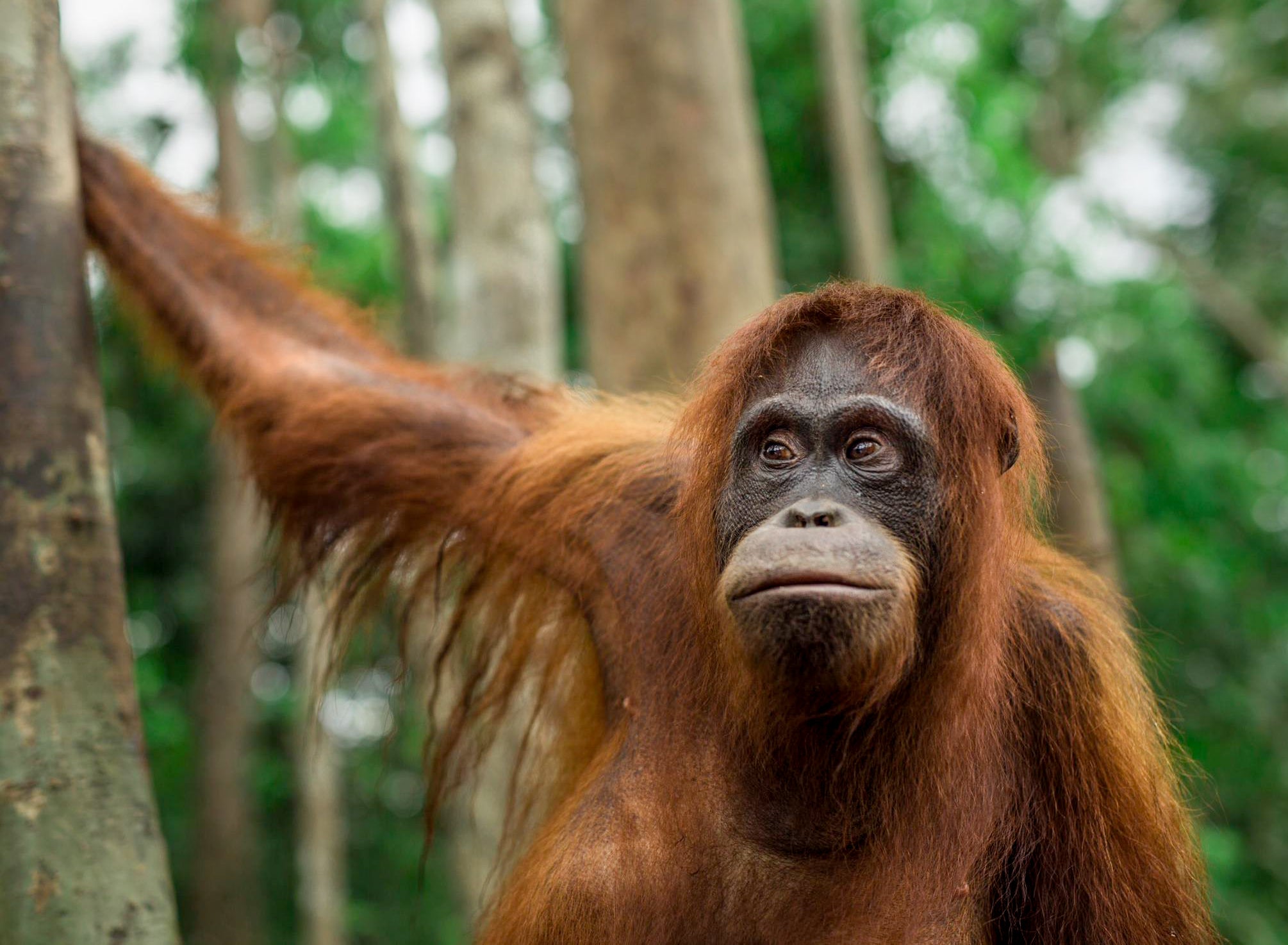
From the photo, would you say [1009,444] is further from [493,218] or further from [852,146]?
[852,146]

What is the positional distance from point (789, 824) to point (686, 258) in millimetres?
3206

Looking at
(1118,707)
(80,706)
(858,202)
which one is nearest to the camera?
(80,706)

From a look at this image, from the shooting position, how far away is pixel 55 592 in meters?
2.72

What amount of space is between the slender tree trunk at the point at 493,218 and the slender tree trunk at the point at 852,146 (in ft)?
7.16

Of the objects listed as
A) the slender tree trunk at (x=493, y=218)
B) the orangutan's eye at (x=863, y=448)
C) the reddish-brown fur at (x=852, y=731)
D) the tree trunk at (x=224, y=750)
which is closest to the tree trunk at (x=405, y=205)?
the slender tree trunk at (x=493, y=218)

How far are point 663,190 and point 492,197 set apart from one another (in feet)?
3.99

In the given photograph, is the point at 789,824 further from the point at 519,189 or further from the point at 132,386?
the point at 132,386

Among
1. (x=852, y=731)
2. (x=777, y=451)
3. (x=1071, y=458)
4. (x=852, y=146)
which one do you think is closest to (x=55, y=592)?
(x=777, y=451)

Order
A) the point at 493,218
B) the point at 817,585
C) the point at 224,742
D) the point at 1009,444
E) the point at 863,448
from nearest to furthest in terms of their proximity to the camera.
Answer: the point at 817,585 < the point at 863,448 < the point at 1009,444 < the point at 493,218 < the point at 224,742

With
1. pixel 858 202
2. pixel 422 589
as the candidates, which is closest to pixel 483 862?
pixel 422 589

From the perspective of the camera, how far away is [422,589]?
148 inches

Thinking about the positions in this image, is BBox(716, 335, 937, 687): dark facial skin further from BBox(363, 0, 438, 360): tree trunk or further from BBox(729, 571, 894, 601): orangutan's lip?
BBox(363, 0, 438, 360): tree trunk

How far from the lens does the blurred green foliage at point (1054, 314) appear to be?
9000 millimetres

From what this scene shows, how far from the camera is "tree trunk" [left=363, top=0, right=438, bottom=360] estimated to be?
356 inches
